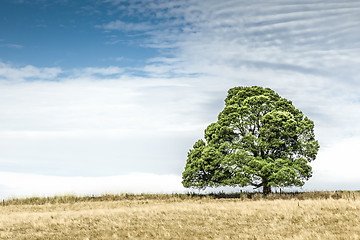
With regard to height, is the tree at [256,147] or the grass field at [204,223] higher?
the tree at [256,147]

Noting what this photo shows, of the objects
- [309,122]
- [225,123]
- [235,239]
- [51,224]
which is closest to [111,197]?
[225,123]

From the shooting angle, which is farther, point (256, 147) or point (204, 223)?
point (256, 147)

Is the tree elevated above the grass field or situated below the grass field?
above

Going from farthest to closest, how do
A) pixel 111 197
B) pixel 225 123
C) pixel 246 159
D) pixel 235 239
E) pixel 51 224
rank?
pixel 111 197
pixel 225 123
pixel 246 159
pixel 51 224
pixel 235 239

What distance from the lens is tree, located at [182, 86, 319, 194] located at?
116 ft

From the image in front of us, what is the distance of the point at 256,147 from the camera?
36969mm

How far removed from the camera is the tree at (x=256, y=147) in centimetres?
3541

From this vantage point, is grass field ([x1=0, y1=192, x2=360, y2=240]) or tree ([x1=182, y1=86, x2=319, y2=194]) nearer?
grass field ([x1=0, y1=192, x2=360, y2=240])

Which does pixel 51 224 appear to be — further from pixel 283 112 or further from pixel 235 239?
pixel 283 112

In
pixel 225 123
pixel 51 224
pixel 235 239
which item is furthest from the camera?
pixel 225 123

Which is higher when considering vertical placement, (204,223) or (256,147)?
(256,147)

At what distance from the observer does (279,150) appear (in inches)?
1479

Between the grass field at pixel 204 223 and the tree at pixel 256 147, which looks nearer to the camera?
the grass field at pixel 204 223

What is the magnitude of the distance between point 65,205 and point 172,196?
1200 centimetres
